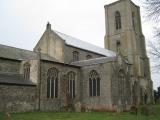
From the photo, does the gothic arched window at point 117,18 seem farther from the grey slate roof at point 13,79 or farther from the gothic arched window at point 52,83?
the grey slate roof at point 13,79

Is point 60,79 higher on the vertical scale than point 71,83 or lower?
higher

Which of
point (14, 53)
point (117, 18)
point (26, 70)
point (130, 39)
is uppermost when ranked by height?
point (117, 18)

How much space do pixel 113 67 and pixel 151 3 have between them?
19.5 meters

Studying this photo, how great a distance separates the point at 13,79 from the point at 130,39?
31.0 meters

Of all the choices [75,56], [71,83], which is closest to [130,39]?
[75,56]

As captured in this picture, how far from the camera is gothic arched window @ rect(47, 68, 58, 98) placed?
95.1 feet

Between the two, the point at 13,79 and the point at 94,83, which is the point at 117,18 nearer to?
the point at 94,83

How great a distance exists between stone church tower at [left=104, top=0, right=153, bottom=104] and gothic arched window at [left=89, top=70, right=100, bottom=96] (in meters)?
15.3

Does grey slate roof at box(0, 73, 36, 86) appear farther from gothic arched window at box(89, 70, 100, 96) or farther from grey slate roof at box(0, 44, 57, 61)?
gothic arched window at box(89, 70, 100, 96)

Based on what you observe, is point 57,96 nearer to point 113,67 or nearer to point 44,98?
point 44,98

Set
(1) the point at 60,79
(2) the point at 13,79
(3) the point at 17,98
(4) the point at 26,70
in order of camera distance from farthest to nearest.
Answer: (1) the point at 60,79
(4) the point at 26,70
(2) the point at 13,79
(3) the point at 17,98

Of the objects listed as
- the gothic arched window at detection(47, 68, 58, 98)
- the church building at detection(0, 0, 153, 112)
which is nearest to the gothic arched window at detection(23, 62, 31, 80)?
the church building at detection(0, 0, 153, 112)

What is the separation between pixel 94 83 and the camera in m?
32.1

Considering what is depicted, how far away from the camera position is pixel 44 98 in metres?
27.9
